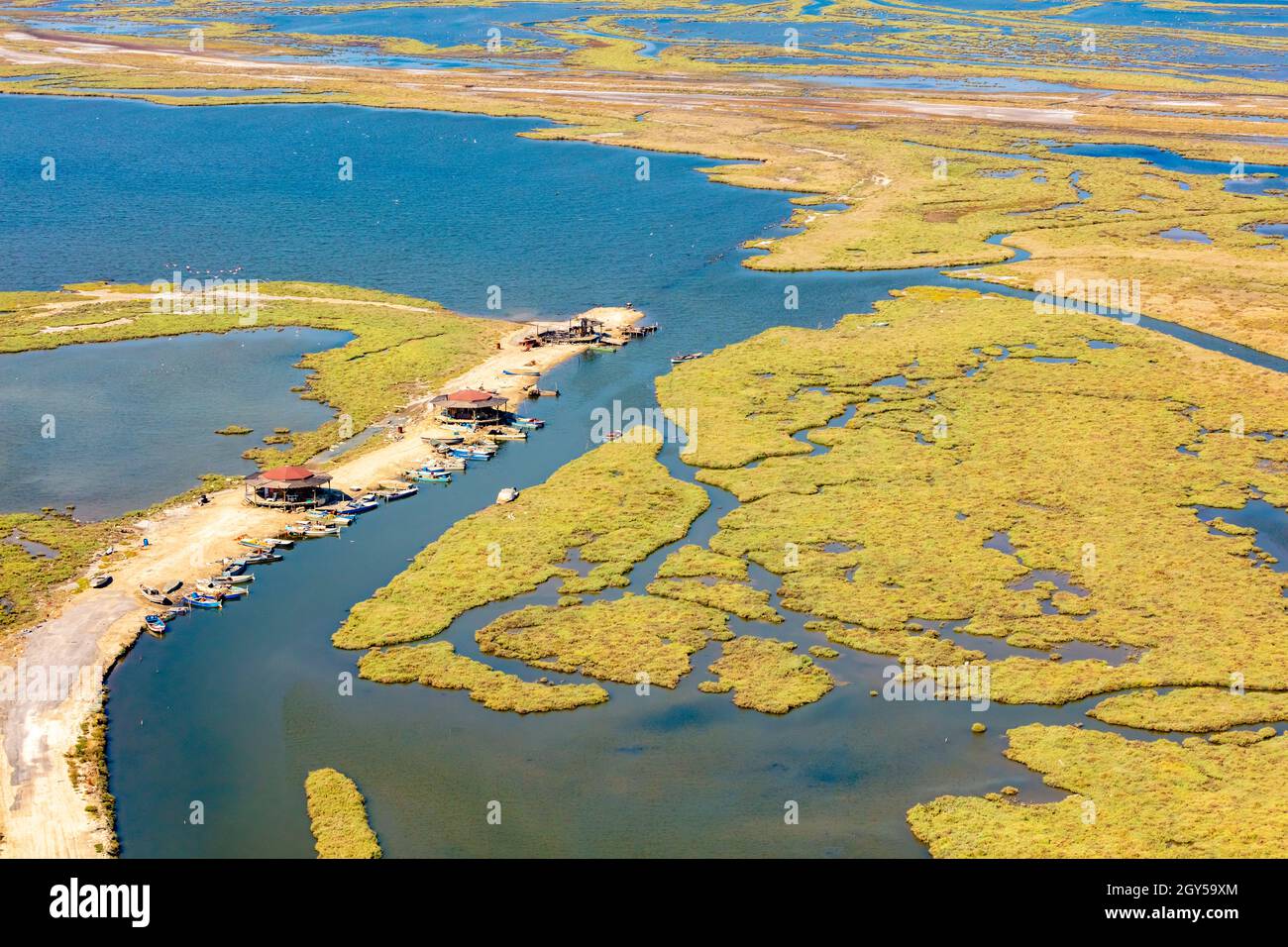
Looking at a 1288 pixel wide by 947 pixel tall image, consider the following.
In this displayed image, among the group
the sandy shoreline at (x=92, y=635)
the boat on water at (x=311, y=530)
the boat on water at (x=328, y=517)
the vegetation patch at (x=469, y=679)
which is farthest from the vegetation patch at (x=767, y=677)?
the sandy shoreline at (x=92, y=635)

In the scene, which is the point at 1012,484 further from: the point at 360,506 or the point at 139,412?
the point at 139,412

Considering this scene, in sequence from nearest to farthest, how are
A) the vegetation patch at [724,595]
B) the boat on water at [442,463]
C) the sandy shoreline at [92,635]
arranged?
the sandy shoreline at [92,635], the vegetation patch at [724,595], the boat on water at [442,463]

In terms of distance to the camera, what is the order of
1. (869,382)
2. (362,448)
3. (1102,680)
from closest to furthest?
(1102,680), (362,448), (869,382)

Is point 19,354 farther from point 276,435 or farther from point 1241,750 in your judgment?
point 1241,750

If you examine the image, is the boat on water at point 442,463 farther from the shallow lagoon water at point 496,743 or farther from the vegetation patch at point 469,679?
the vegetation patch at point 469,679

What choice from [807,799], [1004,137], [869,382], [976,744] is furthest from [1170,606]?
[1004,137]

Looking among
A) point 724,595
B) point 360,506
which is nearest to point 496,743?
point 724,595

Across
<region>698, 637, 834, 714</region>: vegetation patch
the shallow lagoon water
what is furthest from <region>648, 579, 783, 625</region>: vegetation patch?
<region>698, 637, 834, 714</region>: vegetation patch
